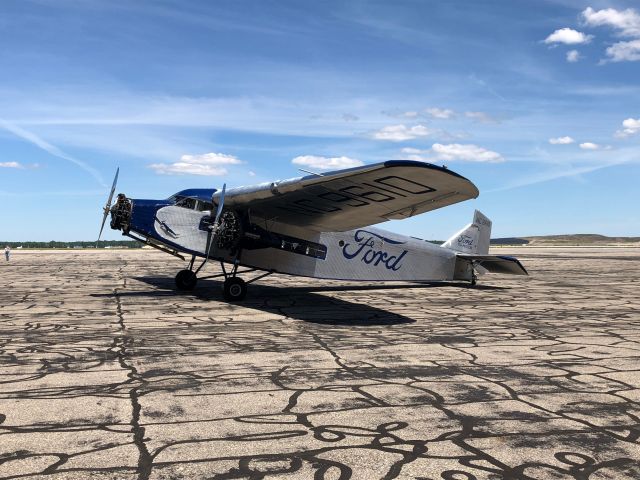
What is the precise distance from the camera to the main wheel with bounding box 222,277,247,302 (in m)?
15.6

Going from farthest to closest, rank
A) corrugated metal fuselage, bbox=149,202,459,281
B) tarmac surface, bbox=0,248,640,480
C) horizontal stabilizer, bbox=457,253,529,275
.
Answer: horizontal stabilizer, bbox=457,253,529,275
corrugated metal fuselage, bbox=149,202,459,281
tarmac surface, bbox=0,248,640,480

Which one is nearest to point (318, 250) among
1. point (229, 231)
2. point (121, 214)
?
point (229, 231)

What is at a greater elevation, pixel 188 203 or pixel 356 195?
pixel 356 195

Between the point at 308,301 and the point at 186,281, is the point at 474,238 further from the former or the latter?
the point at 186,281

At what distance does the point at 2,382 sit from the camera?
6.52 meters

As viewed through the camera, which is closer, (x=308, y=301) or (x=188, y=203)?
(x=308, y=301)

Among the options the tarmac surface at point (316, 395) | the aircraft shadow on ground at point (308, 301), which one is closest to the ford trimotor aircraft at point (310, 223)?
the aircraft shadow on ground at point (308, 301)

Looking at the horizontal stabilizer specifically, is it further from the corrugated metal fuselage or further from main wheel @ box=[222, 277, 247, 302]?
main wheel @ box=[222, 277, 247, 302]

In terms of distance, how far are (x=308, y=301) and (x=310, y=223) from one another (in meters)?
2.37

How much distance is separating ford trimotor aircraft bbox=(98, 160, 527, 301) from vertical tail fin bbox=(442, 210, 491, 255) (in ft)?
5.02

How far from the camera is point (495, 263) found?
22.0m

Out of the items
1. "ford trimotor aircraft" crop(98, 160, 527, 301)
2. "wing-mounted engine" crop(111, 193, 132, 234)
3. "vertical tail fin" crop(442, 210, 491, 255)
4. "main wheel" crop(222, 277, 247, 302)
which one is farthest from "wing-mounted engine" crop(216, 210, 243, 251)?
"vertical tail fin" crop(442, 210, 491, 255)

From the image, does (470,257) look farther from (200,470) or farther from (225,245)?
(200,470)

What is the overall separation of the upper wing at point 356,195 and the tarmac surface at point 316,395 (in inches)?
111
